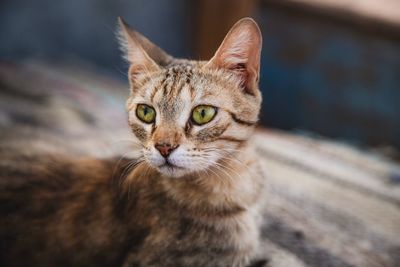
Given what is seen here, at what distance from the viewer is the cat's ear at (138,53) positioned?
1340 millimetres

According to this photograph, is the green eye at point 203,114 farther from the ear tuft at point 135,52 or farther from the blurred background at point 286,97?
the blurred background at point 286,97

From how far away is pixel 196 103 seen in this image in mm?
1243

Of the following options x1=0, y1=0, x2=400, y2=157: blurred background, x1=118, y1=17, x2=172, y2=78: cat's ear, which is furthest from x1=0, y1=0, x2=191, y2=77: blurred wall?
x1=118, y1=17, x2=172, y2=78: cat's ear

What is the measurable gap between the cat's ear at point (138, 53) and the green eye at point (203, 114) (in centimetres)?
19

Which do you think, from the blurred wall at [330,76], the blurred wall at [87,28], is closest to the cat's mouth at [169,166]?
the blurred wall at [330,76]

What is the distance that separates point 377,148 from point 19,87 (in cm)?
193

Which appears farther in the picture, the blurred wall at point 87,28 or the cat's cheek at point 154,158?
the blurred wall at point 87,28

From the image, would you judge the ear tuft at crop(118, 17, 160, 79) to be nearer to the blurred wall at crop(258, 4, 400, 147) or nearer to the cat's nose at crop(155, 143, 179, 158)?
the cat's nose at crop(155, 143, 179, 158)

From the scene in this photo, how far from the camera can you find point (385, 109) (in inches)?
108

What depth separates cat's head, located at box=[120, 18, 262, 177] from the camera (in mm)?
1202

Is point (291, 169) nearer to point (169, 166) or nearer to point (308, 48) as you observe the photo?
point (308, 48)

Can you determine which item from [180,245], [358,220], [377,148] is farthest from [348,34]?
[180,245]

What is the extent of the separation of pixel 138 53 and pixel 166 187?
1.21 feet

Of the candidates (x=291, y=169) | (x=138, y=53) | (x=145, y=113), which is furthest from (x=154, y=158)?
(x=291, y=169)
